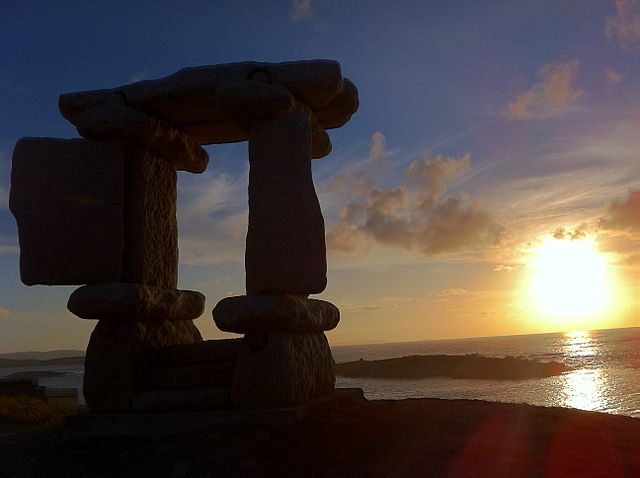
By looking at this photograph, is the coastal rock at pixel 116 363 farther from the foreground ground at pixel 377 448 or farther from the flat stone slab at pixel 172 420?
the foreground ground at pixel 377 448

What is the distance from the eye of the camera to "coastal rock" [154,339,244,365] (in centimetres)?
747

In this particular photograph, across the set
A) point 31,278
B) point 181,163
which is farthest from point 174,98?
point 31,278

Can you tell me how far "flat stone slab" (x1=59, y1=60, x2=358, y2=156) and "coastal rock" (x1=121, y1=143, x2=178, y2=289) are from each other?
661 millimetres

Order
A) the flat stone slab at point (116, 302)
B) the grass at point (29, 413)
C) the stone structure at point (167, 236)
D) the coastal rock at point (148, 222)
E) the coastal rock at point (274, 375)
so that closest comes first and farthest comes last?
the coastal rock at point (274, 375) < the stone structure at point (167, 236) < the flat stone slab at point (116, 302) < the coastal rock at point (148, 222) < the grass at point (29, 413)

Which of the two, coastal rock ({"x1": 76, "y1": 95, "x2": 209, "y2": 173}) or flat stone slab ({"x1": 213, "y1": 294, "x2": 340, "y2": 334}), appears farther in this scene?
coastal rock ({"x1": 76, "y1": 95, "x2": 209, "y2": 173})

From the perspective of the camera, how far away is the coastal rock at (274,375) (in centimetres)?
657

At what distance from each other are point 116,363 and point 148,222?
6.13 ft

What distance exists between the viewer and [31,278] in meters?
7.81

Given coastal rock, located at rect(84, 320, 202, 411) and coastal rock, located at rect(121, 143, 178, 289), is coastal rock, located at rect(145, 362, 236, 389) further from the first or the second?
coastal rock, located at rect(121, 143, 178, 289)

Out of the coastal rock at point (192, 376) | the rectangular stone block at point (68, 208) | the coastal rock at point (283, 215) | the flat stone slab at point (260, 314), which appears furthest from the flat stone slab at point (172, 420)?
the rectangular stone block at point (68, 208)

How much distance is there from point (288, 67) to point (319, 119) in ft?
4.81

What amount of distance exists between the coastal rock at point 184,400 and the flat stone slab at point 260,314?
787 mm

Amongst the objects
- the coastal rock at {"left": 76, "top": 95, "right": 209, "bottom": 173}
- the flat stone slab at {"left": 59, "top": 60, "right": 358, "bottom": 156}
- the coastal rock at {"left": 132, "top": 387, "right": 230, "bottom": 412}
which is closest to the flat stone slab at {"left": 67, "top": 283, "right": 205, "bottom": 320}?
the coastal rock at {"left": 132, "top": 387, "right": 230, "bottom": 412}

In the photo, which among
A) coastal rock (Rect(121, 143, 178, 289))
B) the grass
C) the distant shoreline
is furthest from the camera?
the distant shoreline
